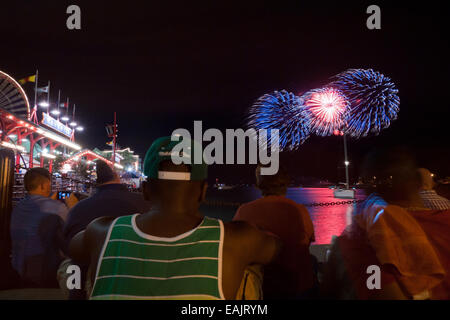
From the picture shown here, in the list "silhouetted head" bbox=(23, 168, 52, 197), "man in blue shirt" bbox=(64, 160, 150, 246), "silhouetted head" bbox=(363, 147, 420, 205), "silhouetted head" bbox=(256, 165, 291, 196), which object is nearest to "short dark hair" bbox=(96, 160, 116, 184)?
"man in blue shirt" bbox=(64, 160, 150, 246)

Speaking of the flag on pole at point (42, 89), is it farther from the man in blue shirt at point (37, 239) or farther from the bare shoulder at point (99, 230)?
the bare shoulder at point (99, 230)

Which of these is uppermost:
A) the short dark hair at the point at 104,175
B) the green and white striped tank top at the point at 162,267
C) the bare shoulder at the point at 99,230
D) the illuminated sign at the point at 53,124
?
the illuminated sign at the point at 53,124

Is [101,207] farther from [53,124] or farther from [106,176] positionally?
[53,124]

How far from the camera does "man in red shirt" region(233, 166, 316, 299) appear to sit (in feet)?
8.19

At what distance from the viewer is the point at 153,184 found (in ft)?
5.25

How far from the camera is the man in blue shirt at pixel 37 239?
134 inches

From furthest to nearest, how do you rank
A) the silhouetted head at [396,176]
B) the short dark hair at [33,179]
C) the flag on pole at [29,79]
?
the flag on pole at [29,79] → the short dark hair at [33,179] → the silhouetted head at [396,176]

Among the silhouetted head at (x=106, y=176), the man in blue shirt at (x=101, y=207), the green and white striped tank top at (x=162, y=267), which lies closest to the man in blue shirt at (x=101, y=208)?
the man in blue shirt at (x=101, y=207)

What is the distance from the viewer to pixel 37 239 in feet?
11.2

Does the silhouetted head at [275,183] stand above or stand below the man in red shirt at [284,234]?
above

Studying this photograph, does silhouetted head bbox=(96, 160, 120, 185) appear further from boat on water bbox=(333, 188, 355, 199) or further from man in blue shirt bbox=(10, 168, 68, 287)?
boat on water bbox=(333, 188, 355, 199)

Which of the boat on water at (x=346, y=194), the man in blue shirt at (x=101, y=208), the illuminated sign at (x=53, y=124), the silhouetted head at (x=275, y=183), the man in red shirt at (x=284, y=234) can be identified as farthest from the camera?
the illuminated sign at (x=53, y=124)
